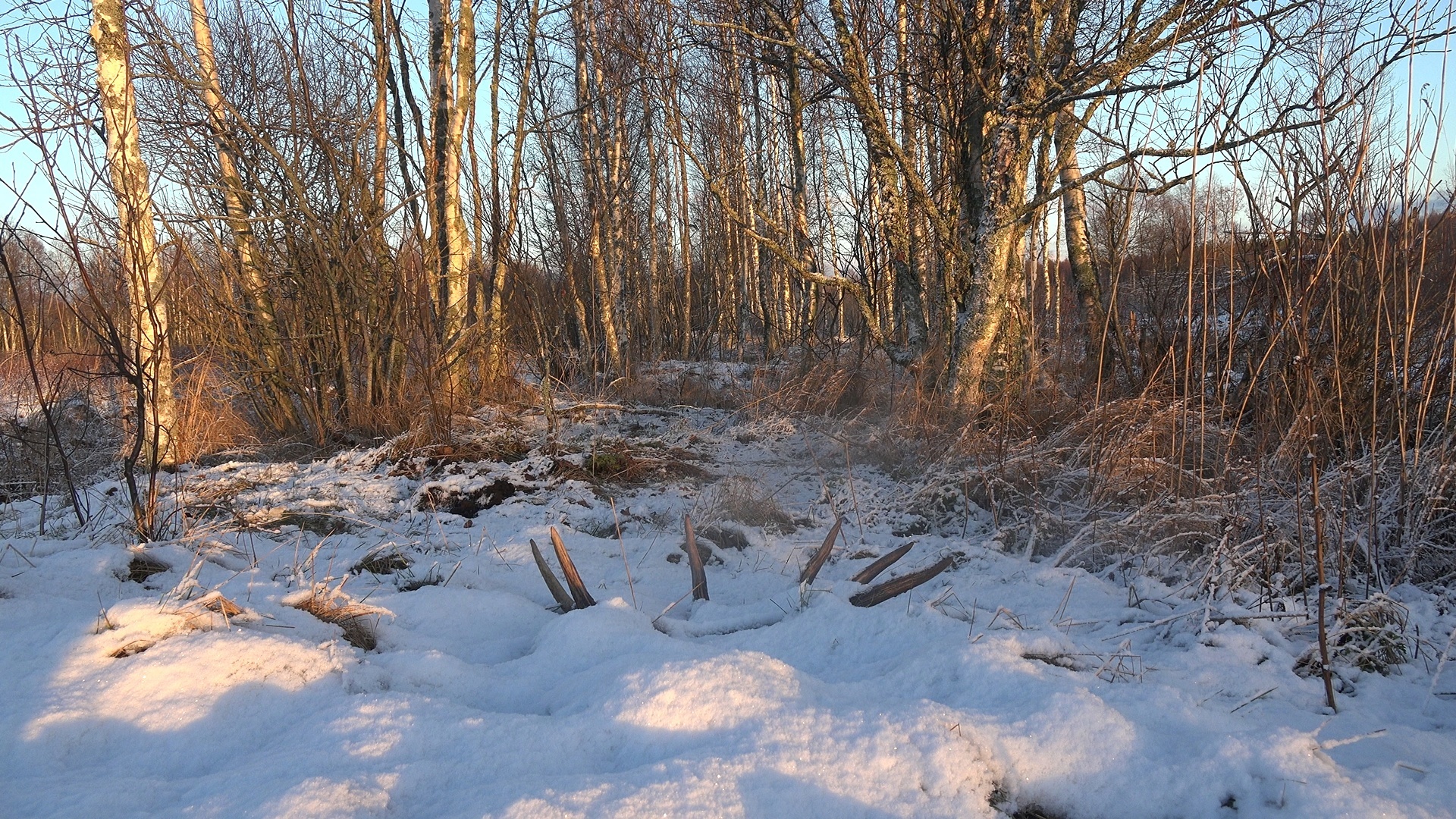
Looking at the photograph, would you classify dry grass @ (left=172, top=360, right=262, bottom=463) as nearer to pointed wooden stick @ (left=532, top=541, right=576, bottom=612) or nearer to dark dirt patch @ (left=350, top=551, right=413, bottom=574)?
dark dirt patch @ (left=350, top=551, right=413, bottom=574)

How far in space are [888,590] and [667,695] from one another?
1148mm

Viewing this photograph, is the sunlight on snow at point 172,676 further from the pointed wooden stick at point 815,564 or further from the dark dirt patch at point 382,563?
the pointed wooden stick at point 815,564

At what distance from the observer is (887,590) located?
2646mm

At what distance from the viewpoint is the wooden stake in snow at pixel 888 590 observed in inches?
104

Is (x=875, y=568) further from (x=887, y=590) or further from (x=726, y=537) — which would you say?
(x=726, y=537)

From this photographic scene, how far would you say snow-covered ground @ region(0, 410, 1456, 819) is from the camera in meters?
1.45

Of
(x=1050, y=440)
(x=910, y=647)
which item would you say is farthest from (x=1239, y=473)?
(x=910, y=647)

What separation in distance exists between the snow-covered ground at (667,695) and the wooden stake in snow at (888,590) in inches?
2.1

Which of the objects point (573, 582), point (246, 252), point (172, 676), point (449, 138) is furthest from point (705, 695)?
point (449, 138)

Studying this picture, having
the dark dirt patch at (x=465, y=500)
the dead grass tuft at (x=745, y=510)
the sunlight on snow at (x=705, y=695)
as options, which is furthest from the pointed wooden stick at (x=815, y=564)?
the dark dirt patch at (x=465, y=500)

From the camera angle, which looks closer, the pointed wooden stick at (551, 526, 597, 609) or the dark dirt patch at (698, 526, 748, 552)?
the pointed wooden stick at (551, 526, 597, 609)

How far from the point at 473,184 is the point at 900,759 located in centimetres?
797

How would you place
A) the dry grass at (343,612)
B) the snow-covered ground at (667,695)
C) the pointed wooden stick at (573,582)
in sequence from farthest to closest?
the pointed wooden stick at (573,582), the dry grass at (343,612), the snow-covered ground at (667,695)

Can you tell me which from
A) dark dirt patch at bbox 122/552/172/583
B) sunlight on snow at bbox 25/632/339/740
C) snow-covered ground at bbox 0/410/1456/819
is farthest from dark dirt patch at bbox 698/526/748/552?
dark dirt patch at bbox 122/552/172/583
